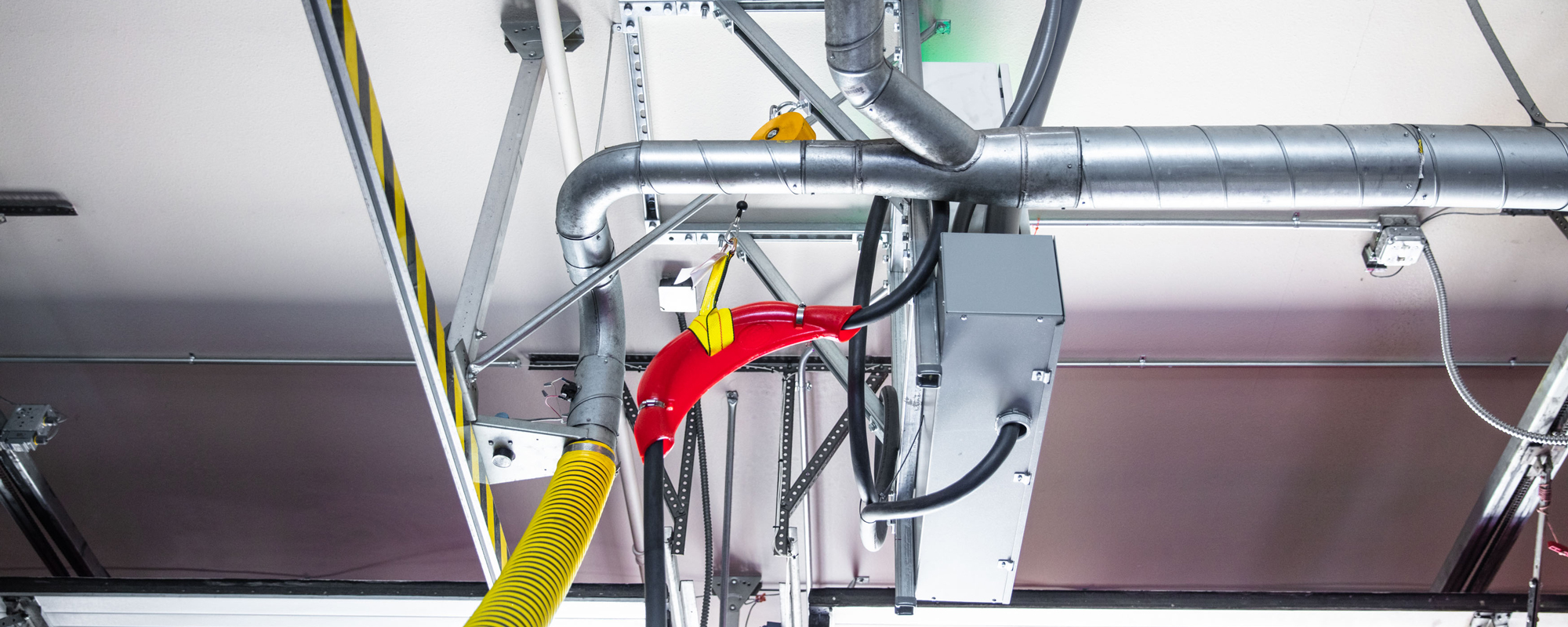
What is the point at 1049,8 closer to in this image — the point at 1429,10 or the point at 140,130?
the point at 1429,10

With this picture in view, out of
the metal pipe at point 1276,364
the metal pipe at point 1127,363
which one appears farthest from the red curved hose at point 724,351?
the metal pipe at point 1276,364

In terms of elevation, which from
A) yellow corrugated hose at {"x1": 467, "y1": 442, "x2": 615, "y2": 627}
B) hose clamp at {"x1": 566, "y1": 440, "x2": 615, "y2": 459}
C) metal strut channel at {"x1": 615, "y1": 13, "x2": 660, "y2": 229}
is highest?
metal strut channel at {"x1": 615, "y1": 13, "x2": 660, "y2": 229}

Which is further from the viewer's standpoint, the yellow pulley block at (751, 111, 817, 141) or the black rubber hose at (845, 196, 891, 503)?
the yellow pulley block at (751, 111, 817, 141)

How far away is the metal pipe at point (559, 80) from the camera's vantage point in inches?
80.8

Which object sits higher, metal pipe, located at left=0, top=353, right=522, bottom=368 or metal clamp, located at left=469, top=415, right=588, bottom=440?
metal pipe, located at left=0, top=353, right=522, bottom=368

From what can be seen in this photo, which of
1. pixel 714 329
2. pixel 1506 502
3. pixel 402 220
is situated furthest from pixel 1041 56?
A: pixel 1506 502

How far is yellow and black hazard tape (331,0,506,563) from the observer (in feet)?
4.50

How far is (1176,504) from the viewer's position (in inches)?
129

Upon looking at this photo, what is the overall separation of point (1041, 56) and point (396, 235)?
1.24 meters

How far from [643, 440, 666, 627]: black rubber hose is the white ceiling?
50.7 inches

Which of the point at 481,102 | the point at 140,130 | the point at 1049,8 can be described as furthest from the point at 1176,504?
the point at 140,130

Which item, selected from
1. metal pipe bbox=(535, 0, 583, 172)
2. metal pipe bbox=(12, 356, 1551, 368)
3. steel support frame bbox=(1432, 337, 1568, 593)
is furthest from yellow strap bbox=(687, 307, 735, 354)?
steel support frame bbox=(1432, 337, 1568, 593)

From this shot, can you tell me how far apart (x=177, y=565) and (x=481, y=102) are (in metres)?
2.52

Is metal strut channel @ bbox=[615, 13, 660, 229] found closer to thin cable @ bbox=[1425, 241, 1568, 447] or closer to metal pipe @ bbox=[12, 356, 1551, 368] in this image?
metal pipe @ bbox=[12, 356, 1551, 368]
